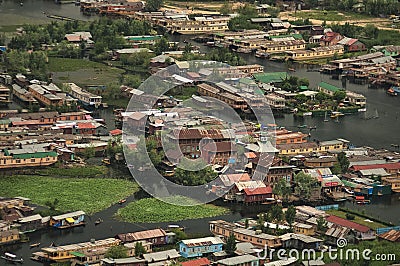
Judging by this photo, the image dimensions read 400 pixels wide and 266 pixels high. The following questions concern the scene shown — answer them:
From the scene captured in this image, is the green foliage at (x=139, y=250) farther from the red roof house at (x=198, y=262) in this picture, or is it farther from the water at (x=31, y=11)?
→ the water at (x=31, y=11)

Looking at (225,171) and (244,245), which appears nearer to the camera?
(244,245)

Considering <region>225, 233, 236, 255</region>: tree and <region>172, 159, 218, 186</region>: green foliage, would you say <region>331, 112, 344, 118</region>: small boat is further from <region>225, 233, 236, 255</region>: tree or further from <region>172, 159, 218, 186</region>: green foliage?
<region>225, 233, 236, 255</region>: tree

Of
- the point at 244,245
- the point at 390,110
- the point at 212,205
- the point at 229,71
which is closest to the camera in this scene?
the point at 244,245

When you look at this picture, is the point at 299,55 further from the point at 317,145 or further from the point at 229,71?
the point at 317,145

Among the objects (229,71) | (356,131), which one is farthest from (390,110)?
(229,71)

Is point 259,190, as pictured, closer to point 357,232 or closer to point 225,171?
point 225,171

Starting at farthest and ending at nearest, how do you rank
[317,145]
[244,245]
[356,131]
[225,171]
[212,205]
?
[356,131]
[317,145]
[225,171]
[212,205]
[244,245]

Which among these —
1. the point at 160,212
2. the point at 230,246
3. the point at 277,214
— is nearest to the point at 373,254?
the point at 230,246

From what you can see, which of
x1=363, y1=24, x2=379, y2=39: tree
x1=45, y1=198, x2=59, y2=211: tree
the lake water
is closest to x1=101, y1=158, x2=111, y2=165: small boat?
the lake water
